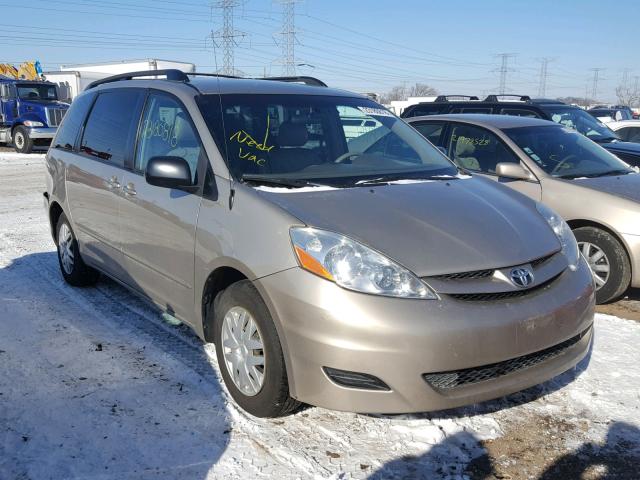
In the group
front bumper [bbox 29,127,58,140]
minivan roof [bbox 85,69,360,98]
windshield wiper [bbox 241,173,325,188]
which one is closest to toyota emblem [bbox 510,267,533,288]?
windshield wiper [bbox 241,173,325,188]

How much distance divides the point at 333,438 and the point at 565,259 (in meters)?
1.57

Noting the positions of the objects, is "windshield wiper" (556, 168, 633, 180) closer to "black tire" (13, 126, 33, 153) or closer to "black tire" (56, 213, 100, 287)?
"black tire" (56, 213, 100, 287)

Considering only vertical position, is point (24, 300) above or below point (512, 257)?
below

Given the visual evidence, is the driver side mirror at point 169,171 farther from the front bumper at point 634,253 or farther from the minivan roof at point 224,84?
the front bumper at point 634,253

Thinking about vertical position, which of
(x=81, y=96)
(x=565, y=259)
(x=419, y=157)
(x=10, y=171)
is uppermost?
(x=81, y=96)

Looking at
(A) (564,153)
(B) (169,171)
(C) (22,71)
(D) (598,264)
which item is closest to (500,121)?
(A) (564,153)

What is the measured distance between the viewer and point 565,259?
10.9ft

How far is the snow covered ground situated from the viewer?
2.85m

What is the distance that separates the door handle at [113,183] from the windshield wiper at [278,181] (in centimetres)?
140

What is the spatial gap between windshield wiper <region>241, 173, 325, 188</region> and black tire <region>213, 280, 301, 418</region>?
591 millimetres

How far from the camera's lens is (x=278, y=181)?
343 centimetres

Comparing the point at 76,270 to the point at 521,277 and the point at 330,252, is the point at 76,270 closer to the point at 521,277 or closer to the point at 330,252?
the point at 330,252

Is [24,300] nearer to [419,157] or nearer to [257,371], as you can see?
[257,371]

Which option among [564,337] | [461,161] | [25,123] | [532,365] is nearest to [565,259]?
[564,337]
